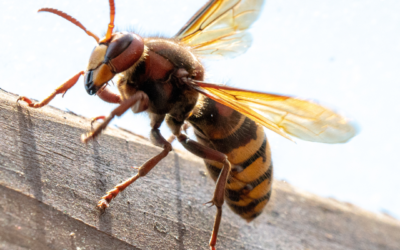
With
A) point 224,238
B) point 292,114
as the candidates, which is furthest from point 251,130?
point 224,238

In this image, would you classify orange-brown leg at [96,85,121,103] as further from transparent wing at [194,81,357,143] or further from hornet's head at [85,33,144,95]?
transparent wing at [194,81,357,143]

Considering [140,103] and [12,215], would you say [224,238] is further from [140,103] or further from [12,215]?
[12,215]

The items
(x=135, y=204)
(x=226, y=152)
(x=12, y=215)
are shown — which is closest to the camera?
(x=12, y=215)

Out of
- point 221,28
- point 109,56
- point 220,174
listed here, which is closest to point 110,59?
point 109,56

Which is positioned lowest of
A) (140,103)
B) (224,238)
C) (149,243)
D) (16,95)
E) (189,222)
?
(224,238)

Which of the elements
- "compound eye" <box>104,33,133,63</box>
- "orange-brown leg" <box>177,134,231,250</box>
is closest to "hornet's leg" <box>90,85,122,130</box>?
"compound eye" <box>104,33,133,63</box>

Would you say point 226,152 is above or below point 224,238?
above
